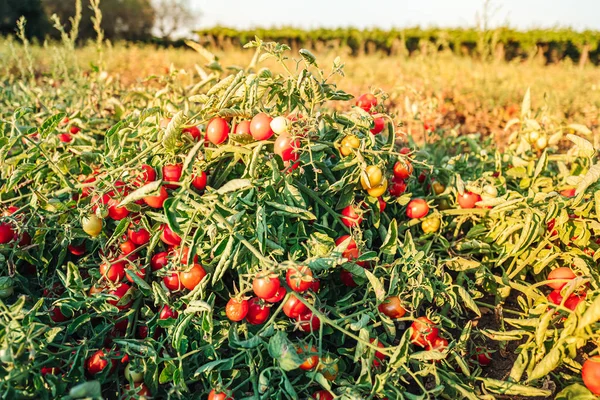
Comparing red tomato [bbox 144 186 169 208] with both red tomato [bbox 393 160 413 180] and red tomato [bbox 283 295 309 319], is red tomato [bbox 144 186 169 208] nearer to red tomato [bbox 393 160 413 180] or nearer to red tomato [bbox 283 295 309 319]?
red tomato [bbox 283 295 309 319]

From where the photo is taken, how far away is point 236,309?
1.16 meters

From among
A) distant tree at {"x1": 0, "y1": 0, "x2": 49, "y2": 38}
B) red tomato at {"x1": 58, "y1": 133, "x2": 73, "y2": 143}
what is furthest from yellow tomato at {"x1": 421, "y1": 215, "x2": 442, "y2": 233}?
distant tree at {"x1": 0, "y1": 0, "x2": 49, "y2": 38}

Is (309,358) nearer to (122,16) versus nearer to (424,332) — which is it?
(424,332)

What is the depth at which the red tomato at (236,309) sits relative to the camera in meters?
1.16

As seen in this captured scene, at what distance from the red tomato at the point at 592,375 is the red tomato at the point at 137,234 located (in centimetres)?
127

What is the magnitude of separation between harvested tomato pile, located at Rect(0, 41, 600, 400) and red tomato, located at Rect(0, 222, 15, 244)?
0.03 ft

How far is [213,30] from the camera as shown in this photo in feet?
55.3

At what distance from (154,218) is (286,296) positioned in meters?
0.46

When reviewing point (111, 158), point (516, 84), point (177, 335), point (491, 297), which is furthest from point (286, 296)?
point (516, 84)

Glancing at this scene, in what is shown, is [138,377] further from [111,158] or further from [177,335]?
[111,158]

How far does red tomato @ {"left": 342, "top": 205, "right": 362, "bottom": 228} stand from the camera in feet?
4.60

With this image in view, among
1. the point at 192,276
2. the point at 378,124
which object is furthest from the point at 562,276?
the point at 192,276

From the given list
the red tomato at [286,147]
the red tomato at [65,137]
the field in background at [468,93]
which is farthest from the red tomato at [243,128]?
the field in background at [468,93]

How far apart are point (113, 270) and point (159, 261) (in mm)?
128
